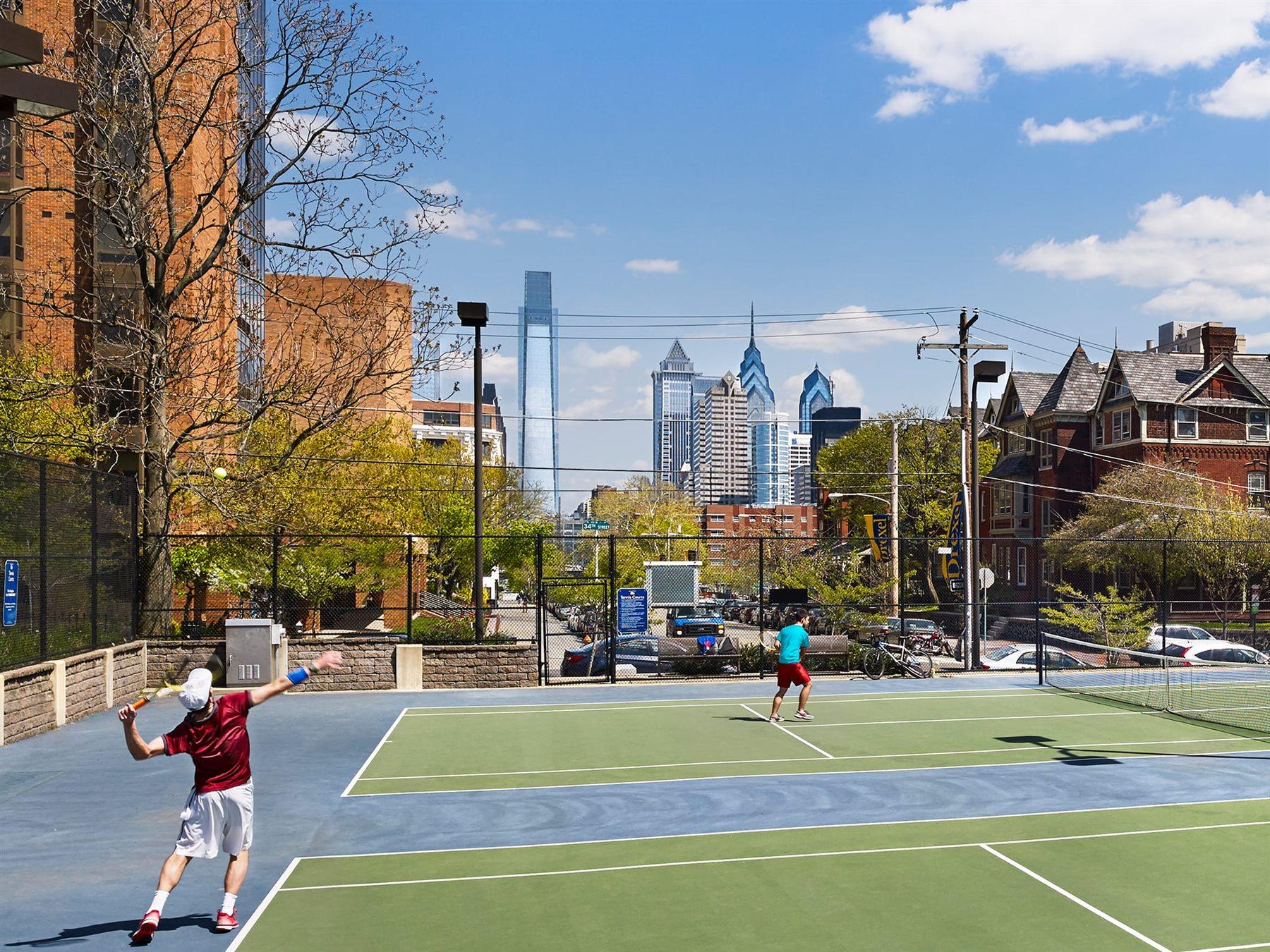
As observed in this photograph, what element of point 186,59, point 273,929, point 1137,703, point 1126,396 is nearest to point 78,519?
point 186,59

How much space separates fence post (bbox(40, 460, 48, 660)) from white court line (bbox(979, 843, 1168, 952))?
15030 millimetres

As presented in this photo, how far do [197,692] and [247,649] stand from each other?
47.6 ft

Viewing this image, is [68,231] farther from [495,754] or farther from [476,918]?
[476,918]

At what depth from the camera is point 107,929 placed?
8.13 metres

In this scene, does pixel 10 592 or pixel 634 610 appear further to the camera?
pixel 634 610

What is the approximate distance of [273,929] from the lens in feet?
26.5

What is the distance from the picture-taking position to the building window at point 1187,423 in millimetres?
55156

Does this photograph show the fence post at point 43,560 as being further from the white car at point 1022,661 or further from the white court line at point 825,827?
the white car at point 1022,661

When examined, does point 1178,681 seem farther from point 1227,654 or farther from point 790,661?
A: point 790,661

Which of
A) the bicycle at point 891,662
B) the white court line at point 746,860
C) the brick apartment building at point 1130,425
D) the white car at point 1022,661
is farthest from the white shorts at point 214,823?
the brick apartment building at point 1130,425

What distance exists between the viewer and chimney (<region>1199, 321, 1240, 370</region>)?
56.7 m

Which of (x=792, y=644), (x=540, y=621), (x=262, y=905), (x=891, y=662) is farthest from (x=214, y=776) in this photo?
(x=891, y=662)

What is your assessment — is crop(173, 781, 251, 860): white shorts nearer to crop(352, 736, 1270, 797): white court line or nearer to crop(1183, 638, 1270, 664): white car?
crop(352, 736, 1270, 797): white court line

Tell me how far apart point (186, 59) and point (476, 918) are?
19.7 metres
